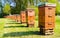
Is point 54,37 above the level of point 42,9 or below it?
below

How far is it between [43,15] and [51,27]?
0.74m

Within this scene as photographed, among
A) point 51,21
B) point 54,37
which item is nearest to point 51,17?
point 51,21

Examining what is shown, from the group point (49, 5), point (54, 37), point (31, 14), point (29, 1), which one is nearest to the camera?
point (54, 37)

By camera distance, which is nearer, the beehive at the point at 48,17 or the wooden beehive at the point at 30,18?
the beehive at the point at 48,17

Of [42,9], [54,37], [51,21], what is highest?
[42,9]

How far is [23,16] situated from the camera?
17562mm

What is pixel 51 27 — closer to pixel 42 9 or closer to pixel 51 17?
pixel 51 17

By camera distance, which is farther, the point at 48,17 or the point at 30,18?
the point at 30,18

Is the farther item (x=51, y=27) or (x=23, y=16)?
(x=23, y=16)

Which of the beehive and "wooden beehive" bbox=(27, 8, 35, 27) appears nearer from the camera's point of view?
the beehive

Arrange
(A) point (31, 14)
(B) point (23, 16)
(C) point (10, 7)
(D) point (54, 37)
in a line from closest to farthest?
1. (D) point (54, 37)
2. (A) point (31, 14)
3. (B) point (23, 16)
4. (C) point (10, 7)

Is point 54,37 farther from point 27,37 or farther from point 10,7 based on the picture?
point 10,7

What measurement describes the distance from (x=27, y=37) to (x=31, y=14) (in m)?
5.46

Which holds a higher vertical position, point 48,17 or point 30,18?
point 48,17
